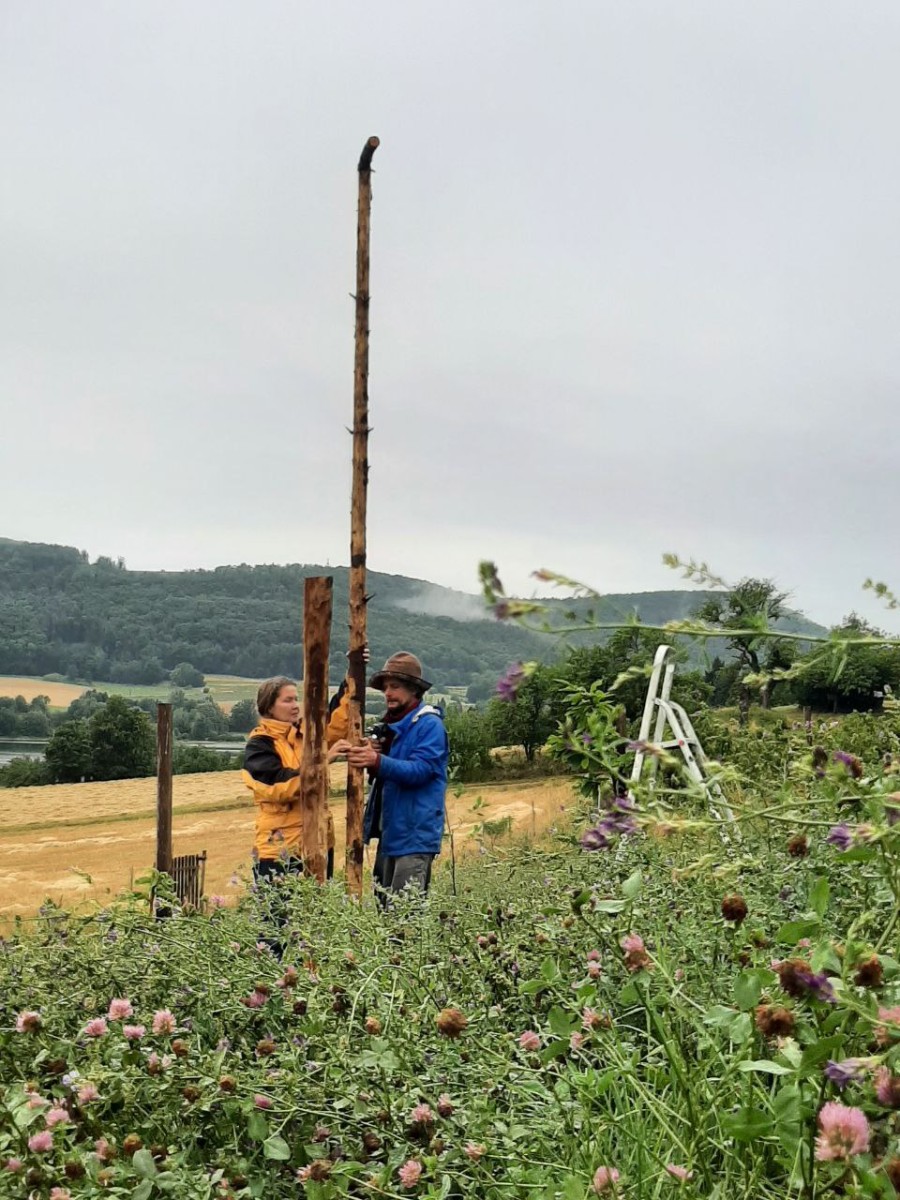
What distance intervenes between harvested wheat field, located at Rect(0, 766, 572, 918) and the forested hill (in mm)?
34866

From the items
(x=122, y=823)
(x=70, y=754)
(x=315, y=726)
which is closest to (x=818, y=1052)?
(x=315, y=726)

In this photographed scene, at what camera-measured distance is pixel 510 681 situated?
→ 1.59m

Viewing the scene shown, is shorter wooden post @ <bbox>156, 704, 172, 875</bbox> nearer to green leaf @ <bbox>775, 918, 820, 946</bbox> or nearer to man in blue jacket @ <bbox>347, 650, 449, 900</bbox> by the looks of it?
man in blue jacket @ <bbox>347, 650, 449, 900</bbox>

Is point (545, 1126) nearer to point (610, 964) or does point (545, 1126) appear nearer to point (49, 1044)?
point (610, 964)

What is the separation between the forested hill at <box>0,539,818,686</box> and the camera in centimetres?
10556

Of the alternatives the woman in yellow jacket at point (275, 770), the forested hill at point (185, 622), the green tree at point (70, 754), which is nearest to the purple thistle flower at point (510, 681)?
the woman in yellow jacket at point (275, 770)

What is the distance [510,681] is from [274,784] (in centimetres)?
518

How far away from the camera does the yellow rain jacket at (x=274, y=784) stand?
648 cm

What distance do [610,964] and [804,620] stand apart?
1119 mm

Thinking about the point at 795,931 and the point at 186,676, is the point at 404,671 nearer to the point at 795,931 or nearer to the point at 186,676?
the point at 795,931

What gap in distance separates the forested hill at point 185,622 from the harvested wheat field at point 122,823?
3487 cm

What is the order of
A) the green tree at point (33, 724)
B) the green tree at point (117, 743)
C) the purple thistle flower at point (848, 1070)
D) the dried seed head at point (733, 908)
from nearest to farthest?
the purple thistle flower at point (848, 1070), the dried seed head at point (733, 908), the green tree at point (117, 743), the green tree at point (33, 724)

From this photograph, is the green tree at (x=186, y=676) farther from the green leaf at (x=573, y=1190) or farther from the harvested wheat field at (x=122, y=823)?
the green leaf at (x=573, y=1190)

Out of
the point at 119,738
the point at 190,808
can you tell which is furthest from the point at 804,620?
the point at 119,738
